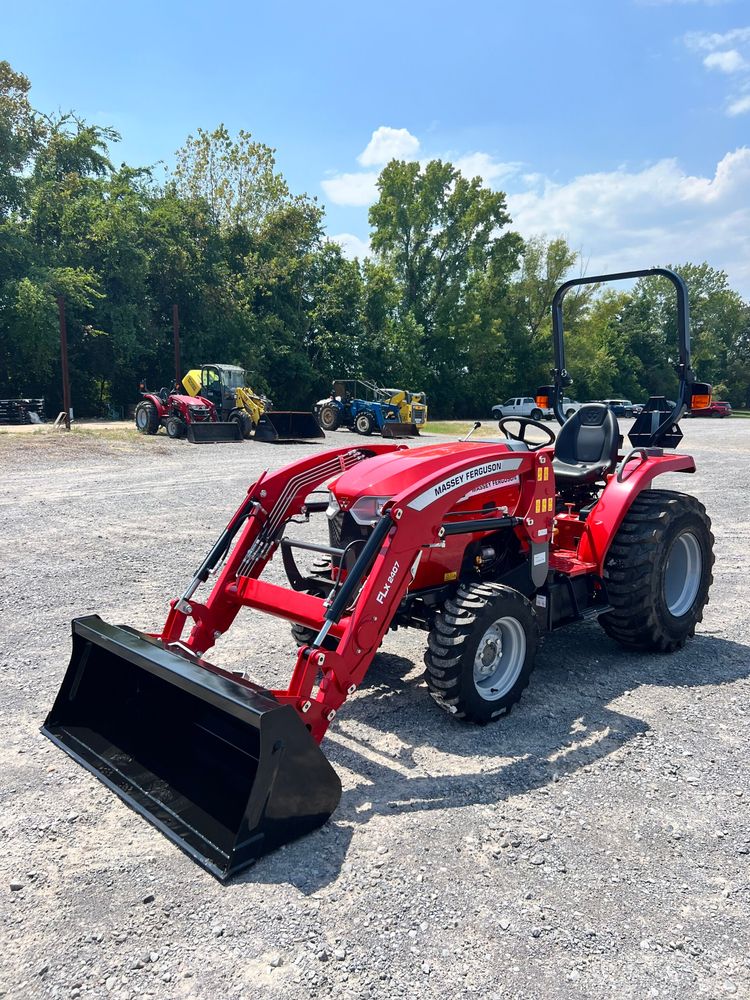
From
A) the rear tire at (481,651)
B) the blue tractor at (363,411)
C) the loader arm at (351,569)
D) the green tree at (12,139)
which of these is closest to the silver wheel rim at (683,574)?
the loader arm at (351,569)

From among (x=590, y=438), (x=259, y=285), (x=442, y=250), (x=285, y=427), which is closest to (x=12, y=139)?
(x=259, y=285)

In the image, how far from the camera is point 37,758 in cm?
354

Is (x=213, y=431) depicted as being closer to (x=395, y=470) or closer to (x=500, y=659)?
(x=395, y=470)

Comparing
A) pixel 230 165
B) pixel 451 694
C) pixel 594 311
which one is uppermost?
pixel 230 165

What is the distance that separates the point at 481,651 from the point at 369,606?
805 millimetres

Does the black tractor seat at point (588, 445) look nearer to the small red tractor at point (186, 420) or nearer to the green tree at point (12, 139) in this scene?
the small red tractor at point (186, 420)

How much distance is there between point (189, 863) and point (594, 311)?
58026 millimetres

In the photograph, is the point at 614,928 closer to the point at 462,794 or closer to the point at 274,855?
the point at 462,794

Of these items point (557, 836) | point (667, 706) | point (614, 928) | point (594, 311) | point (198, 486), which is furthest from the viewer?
point (594, 311)

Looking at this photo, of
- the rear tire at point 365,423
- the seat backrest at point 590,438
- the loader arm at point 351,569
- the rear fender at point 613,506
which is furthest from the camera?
the rear tire at point 365,423

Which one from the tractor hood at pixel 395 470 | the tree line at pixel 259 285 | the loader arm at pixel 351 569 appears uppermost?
the tree line at pixel 259 285

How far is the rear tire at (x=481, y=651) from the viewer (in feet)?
12.1

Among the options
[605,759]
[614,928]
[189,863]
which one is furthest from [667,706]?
[189,863]

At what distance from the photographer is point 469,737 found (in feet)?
12.5
